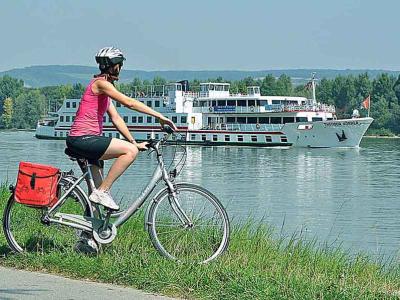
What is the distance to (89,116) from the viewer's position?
212 inches

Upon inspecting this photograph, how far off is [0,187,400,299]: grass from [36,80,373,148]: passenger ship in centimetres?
4757

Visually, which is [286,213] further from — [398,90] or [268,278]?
[398,90]

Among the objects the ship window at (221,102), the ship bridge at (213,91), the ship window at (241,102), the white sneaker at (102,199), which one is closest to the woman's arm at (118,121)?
the white sneaker at (102,199)

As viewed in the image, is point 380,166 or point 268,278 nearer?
point 268,278

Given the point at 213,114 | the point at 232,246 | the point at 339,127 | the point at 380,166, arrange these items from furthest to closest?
the point at 213,114 → the point at 339,127 → the point at 380,166 → the point at 232,246

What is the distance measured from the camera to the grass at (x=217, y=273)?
171 inches

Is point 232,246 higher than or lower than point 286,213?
higher

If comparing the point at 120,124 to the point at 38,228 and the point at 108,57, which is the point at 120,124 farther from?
the point at 38,228

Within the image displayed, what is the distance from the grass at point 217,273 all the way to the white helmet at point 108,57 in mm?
1203

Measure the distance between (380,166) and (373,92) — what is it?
196 feet

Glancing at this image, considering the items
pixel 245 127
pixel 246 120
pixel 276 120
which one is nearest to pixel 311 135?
pixel 276 120

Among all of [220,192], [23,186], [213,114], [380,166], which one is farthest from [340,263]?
[213,114]

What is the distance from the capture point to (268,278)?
4.66m

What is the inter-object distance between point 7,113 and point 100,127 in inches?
4861
